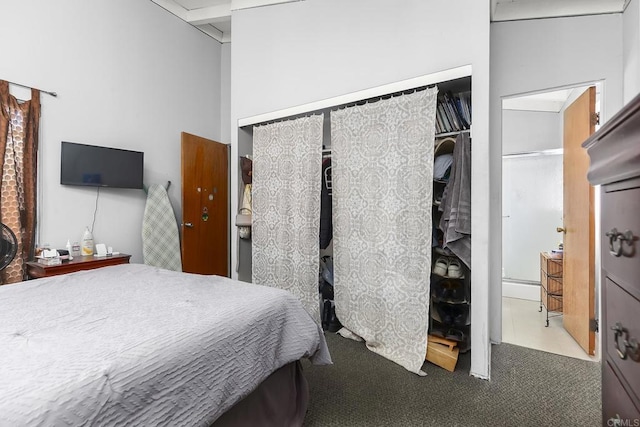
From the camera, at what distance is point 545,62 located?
255 cm

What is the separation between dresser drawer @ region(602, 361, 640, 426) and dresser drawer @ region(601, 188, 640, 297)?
25 centimetres

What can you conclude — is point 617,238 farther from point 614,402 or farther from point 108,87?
point 108,87

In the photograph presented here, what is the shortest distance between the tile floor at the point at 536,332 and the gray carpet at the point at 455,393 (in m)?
0.21

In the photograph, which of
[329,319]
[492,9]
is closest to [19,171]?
[329,319]

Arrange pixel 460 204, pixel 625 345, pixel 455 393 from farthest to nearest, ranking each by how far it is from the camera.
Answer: pixel 460 204 < pixel 455 393 < pixel 625 345

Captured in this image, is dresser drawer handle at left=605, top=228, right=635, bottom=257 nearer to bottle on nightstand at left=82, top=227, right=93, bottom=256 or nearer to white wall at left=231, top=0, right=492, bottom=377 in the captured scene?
white wall at left=231, top=0, right=492, bottom=377

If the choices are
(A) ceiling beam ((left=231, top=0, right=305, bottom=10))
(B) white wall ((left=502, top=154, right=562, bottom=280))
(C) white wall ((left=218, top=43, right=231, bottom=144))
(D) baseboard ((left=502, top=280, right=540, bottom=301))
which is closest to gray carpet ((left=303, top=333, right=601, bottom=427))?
(D) baseboard ((left=502, top=280, right=540, bottom=301))

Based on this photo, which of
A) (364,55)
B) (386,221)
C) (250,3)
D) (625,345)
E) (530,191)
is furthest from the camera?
(530,191)

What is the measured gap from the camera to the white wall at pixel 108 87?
8.42 feet

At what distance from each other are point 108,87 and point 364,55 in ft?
8.09

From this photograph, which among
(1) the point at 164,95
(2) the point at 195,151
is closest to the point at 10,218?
(2) the point at 195,151

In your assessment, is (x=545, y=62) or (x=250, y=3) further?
(x=250, y=3)

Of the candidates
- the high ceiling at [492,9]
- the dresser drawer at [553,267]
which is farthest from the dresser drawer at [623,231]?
the dresser drawer at [553,267]

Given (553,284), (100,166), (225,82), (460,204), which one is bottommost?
(553,284)
